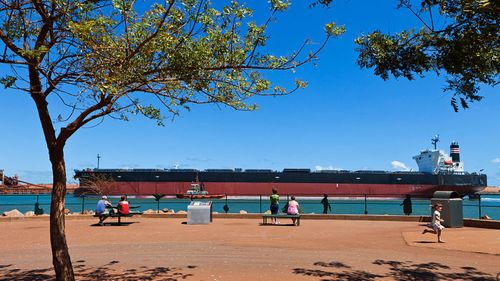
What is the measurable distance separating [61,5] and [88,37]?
24.4 inches

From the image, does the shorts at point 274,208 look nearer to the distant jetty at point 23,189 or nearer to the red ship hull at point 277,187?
the distant jetty at point 23,189

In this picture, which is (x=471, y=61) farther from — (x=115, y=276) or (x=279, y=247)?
(x=115, y=276)

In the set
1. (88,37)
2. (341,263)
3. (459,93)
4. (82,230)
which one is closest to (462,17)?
(459,93)

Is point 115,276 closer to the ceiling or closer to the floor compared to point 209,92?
closer to the floor

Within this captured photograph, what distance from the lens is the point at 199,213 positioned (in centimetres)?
1638

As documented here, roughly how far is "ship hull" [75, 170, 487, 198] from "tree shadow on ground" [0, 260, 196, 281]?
5739 cm

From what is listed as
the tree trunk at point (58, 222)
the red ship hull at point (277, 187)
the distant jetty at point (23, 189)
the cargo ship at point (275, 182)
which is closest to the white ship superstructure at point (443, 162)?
the cargo ship at point (275, 182)

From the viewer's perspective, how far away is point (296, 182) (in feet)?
220

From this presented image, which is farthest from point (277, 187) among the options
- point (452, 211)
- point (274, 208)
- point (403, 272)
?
point (403, 272)

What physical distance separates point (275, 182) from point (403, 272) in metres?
59.1

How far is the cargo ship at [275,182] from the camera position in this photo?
66056 mm

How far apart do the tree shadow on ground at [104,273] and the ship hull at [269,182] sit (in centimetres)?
5739

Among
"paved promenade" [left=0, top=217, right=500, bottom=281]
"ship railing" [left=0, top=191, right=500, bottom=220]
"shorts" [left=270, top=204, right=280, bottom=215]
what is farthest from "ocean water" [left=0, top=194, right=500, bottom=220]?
"paved promenade" [left=0, top=217, right=500, bottom=281]

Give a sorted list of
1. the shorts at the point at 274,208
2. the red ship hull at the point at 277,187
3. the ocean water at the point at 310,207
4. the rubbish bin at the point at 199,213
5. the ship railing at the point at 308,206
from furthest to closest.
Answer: the red ship hull at the point at 277,187
the ocean water at the point at 310,207
the ship railing at the point at 308,206
the shorts at the point at 274,208
the rubbish bin at the point at 199,213
